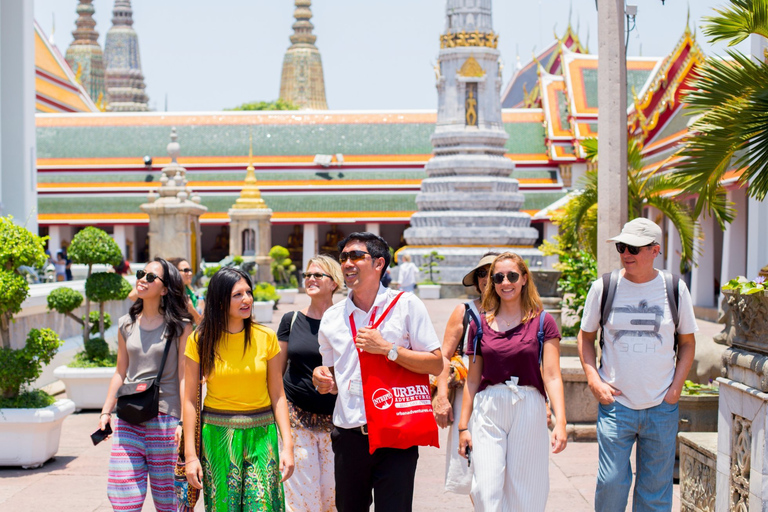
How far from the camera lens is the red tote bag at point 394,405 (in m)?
4.19

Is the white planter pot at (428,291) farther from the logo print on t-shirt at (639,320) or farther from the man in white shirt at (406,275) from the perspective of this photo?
the logo print on t-shirt at (639,320)

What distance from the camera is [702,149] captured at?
6113 millimetres

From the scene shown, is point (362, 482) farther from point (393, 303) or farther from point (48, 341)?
point (48, 341)

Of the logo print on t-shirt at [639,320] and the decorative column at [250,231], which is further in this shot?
the decorative column at [250,231]

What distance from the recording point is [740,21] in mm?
5738

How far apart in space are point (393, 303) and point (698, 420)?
3479 mm

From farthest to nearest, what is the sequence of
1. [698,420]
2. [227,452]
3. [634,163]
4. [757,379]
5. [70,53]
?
[70,53] < [634,163] < [698,420] < [757,379] < [227,452]

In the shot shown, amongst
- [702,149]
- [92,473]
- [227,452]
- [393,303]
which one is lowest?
[92,473]

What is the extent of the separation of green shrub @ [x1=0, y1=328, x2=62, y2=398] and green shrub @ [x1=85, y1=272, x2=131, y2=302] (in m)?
2.19

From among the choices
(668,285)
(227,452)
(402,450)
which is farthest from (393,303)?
(668,285)

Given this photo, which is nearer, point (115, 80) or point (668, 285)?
point (668, 285)

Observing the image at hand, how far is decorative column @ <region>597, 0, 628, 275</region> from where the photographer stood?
7562 mm

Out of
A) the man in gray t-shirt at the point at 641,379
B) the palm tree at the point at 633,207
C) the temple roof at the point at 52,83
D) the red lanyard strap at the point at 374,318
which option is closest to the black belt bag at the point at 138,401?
the red lanyard strap at the point at 374,318

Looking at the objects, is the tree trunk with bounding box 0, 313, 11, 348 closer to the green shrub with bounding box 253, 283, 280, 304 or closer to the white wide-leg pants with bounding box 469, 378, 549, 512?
the white wide-leg pants with bounding box 469, 378, 549, 512
